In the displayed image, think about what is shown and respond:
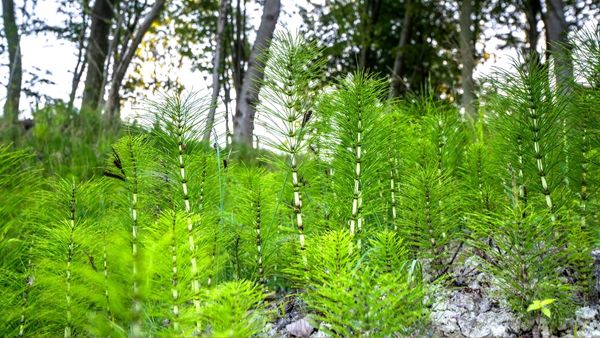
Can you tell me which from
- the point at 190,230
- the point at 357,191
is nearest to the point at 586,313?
the point at 357,191

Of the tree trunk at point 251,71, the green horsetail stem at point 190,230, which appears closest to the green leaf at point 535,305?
the green horsetail stem at point 190,230

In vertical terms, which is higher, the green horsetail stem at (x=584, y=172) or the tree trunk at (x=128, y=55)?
the tree trunk at (x=128, y=55)

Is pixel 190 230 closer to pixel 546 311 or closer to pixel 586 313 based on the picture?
pixel 546 311

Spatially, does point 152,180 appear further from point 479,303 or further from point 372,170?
point 479,303

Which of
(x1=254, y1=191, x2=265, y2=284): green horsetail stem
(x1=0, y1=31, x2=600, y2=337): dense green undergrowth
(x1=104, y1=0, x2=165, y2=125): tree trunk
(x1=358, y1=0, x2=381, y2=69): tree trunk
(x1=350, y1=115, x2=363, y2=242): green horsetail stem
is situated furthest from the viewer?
(x1=358, y1=0, x2=381, y2=69): tree trunk

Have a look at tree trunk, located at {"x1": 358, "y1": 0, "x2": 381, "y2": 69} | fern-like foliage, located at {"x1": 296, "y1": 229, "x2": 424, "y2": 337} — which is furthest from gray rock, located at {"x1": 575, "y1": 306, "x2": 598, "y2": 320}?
tree trunk, located at {"x1": 358, "y1": 0, "x2": 381, "y2": 69}

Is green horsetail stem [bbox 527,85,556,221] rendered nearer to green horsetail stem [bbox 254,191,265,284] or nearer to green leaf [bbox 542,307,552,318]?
green leaf [bbox 542,307,552,318]

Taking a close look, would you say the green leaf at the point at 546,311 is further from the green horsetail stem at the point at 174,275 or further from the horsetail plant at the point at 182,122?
the horsetail plant at the point at 182,122

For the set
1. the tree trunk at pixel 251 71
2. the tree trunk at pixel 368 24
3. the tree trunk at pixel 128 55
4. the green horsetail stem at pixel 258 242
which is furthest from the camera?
the tree trunk at pixel 368 24

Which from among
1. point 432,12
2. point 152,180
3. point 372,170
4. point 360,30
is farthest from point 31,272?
point 432,12

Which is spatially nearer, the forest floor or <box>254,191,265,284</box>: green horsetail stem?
the forest floor

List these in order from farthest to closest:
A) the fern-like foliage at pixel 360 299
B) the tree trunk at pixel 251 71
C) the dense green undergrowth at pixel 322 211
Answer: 1. the tree trunk at pixel 251 71
2. the dense green undergrowth at pixel 322 211
3. the fern-like foliage at pixel 360 299

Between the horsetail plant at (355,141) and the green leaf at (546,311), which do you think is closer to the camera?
the green leaf at (546,311)

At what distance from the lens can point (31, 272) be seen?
147cm
